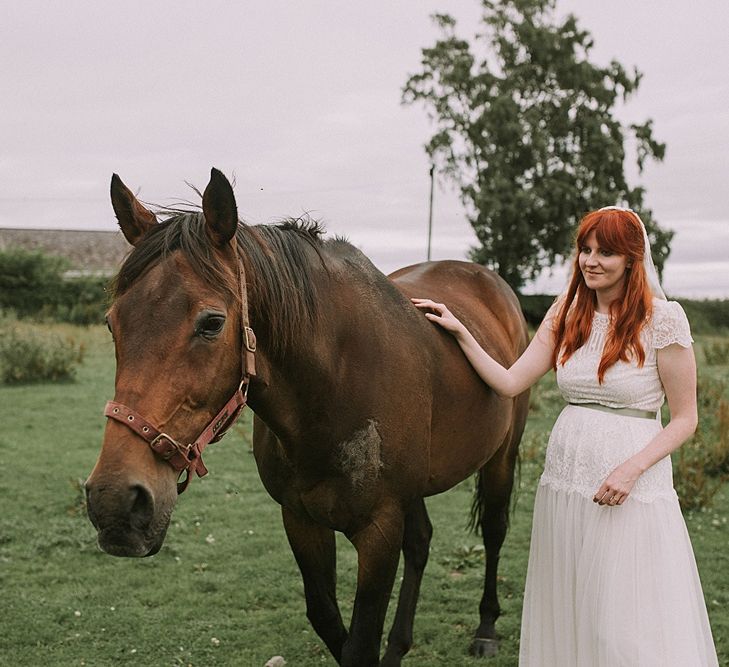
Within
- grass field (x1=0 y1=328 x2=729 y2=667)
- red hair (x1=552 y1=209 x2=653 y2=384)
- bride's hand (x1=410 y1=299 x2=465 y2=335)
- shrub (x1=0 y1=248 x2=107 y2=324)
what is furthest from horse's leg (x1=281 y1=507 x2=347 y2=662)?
shrub (x1=0 y1=248 x2=107 y2=324)

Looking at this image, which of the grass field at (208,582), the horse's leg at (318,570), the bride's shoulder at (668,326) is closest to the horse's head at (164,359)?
the horse's leg at (318,570)

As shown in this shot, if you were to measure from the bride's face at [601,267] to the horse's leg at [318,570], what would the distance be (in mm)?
1515

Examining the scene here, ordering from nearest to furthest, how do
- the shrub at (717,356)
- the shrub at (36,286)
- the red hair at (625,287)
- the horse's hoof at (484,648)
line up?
1. the red hair at (625,287)
2. the horse's hoof at (484,648)
3. the shrub at (717,356)
4. the shrub at (36,286)

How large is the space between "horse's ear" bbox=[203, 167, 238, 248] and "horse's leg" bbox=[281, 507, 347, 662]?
147 cm

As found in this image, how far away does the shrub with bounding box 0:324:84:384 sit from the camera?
1353 cm

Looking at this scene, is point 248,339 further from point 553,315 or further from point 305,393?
point 553,315

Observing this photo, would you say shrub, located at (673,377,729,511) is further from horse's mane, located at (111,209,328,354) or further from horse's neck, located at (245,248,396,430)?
horse's mane, located at (111,209,328,354)

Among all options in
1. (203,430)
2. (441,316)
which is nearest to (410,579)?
(441,316)

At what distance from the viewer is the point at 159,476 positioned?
2.12 meters

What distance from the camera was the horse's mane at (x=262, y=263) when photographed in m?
2.29

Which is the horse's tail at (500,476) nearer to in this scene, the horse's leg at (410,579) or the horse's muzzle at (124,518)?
the horse's leg at (410,579)

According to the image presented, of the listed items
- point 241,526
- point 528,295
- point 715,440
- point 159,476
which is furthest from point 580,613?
point 528,295

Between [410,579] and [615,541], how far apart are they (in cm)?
162

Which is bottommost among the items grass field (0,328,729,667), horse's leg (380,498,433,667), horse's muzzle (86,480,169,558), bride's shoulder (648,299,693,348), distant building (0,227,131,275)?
grass field (0,328,729,667)
